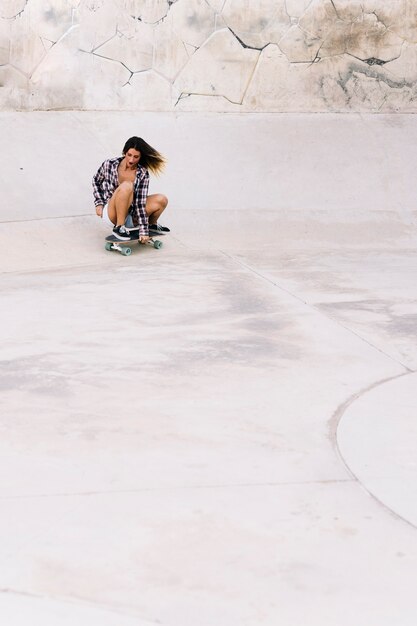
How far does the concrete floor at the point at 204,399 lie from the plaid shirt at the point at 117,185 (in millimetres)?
272

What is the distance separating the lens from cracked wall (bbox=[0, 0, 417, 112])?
8.70m

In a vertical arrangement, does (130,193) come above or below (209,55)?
below

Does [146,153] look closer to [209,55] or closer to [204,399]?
[209,55]

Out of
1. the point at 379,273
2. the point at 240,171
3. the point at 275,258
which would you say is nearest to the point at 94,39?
the point at 240,171

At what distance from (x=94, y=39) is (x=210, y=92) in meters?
1.15

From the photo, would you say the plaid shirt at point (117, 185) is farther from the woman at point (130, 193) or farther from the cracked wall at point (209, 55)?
the cracked wall at point (209, 55)

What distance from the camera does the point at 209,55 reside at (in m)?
9.24

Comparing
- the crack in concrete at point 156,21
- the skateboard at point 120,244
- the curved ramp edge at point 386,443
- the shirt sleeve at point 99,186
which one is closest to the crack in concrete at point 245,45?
the crack in concrete at point 156,21

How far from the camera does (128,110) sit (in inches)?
354

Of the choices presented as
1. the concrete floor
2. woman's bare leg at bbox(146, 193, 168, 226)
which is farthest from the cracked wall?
woman's bare leg at bbox(146, 193, 168, 226)

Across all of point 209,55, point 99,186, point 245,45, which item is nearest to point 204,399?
point 99,186

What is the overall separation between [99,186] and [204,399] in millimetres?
3764

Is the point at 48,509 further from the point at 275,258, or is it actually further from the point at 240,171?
the point at 240,171

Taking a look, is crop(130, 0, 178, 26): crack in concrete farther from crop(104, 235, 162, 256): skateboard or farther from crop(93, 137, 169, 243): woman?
crop(104, 235, 162, 256): skateboard
